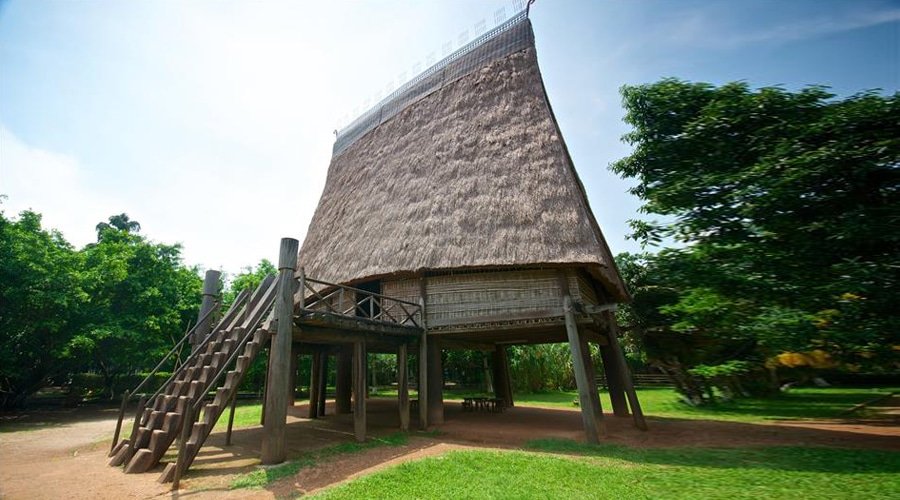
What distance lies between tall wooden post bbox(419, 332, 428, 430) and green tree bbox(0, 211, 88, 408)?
1320 cm

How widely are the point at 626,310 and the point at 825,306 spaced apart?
9878mm

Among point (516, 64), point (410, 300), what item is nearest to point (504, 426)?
point (410, 300)

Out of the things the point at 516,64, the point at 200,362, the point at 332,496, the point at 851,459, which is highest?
the point at 516,64

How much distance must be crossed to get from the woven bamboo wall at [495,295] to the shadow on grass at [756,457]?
10.3 ft

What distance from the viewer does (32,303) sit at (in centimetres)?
1305

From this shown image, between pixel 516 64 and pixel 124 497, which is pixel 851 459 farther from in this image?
pixel 516 64

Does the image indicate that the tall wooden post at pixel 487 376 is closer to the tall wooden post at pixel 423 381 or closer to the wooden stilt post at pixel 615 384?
the wooden stilt post at pixel 615 384

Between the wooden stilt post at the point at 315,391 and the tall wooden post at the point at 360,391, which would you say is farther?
the wooden stilt post at the point at 315,391

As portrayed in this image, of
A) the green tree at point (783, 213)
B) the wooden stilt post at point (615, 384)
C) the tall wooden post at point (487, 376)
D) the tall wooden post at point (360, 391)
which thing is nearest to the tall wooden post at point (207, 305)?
the tall wooden post at point (360, 391)

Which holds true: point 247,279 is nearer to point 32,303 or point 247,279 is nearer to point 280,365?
point 32,303

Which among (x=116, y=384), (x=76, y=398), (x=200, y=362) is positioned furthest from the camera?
(x=116, y=384)

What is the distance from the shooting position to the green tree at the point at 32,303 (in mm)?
12945

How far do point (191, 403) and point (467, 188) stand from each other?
8.57 metres

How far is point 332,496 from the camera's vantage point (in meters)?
4.88
